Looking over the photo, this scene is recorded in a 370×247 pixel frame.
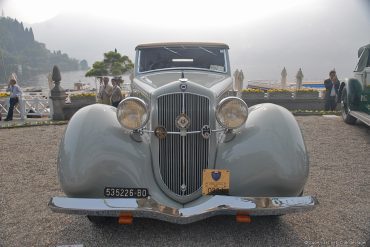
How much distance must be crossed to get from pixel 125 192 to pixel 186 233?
78 cm

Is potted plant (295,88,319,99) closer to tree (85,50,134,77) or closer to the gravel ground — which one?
the gravel ground

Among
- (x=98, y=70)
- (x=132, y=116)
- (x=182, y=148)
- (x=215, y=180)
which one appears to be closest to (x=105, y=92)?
(x=132, y=116)

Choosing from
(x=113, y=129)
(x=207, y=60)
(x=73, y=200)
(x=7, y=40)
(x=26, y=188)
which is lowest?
(x=26, y=188)

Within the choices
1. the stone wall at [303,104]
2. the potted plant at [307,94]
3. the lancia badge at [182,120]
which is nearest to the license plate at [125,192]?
the lancia badge at [182,120]

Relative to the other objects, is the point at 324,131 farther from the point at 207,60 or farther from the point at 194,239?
the point at 194,239

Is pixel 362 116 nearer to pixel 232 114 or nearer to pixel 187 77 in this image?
pixel 187 77

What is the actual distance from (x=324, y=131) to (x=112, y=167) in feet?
24.4

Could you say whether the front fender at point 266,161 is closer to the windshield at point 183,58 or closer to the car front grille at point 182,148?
the car front grille at point 182,148

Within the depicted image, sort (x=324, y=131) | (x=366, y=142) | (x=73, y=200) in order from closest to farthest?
(x=73, y=200)
(x=366, y=142)
(x=324, y=131)

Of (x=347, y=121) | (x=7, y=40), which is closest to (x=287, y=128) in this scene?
(x=347, y=121)

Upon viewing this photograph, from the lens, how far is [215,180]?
3.29m

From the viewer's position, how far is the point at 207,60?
5223 millimetres

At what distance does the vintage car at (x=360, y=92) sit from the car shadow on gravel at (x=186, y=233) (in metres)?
5.96

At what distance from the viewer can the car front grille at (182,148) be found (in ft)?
11.3
